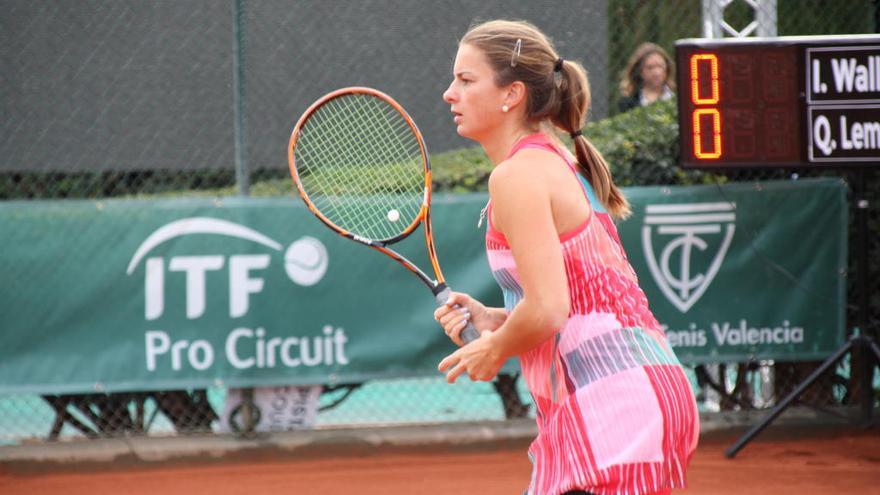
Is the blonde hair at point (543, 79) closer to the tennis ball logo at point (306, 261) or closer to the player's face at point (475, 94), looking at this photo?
the player's face at point (475, 94)

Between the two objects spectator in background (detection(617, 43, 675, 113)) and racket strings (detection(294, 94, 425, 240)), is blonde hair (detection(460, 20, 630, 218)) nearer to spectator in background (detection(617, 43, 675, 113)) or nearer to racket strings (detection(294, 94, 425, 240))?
racket strings (detection(294, 94, 425, 240))

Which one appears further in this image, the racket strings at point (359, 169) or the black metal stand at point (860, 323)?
the black metal stand at point (860, 323)

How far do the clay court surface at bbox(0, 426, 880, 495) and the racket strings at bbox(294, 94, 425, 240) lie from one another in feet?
A: 4.10

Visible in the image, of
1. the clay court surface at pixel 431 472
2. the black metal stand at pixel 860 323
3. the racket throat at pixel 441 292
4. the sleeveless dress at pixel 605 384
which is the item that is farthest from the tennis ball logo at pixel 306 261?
the sleeveless dress at pixel 605 384

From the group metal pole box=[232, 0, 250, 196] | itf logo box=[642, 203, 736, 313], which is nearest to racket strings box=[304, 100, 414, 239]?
metal pole box=[232, 0, 250, 196]

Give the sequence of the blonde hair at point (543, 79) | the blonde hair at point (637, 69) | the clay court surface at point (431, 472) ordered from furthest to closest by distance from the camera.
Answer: the blonde hair at point (637, 69), the clay court surface at point (431, 472), the blonde hair at point (543, 79)

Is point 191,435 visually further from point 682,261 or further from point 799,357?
point 799,357

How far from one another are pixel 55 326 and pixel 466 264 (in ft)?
6.76

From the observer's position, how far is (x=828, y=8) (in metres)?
6.94

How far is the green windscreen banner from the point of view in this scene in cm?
597

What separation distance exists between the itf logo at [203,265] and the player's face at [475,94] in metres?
3.65

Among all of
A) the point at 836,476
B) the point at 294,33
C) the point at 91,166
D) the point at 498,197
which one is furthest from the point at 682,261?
the point at 498,197

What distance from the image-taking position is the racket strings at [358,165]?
4.88 meters

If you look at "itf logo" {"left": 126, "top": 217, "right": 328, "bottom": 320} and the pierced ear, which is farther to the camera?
"itf logo" {"left": 126, "top": 217, "right": 328, "bottom": 320}
